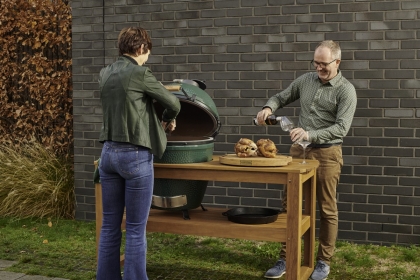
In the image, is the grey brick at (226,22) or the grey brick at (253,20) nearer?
the grey brick at (253,20)

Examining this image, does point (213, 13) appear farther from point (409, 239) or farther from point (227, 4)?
point (409, 239)

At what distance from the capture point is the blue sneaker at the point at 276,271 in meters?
5.14

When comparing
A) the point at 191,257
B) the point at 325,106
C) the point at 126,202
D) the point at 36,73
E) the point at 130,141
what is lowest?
the point at 191,257

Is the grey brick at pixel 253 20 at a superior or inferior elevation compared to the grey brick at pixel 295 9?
inferior

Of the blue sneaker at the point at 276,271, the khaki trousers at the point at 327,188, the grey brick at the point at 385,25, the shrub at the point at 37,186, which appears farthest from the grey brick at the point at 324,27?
the shrub at the point at 37,186

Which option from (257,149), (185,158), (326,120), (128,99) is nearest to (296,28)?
(326,120)

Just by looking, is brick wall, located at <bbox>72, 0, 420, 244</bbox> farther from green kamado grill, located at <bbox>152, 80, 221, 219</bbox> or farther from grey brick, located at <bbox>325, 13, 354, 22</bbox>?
green kamado grill, located at <bbox>152, 80, 221, 219</bbox>

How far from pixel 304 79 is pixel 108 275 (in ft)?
7.57

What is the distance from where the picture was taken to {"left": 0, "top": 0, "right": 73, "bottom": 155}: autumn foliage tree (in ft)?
25.1

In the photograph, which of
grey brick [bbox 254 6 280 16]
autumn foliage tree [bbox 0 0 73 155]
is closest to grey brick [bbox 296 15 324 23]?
grey brick [bbox 254 6 280 16]

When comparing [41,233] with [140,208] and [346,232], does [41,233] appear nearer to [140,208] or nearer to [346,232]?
[140,208]

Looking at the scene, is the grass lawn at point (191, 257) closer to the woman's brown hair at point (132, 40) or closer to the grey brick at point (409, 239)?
the grey brick at point (409, 239)

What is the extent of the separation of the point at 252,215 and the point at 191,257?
1010mm

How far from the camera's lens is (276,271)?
516 cm
